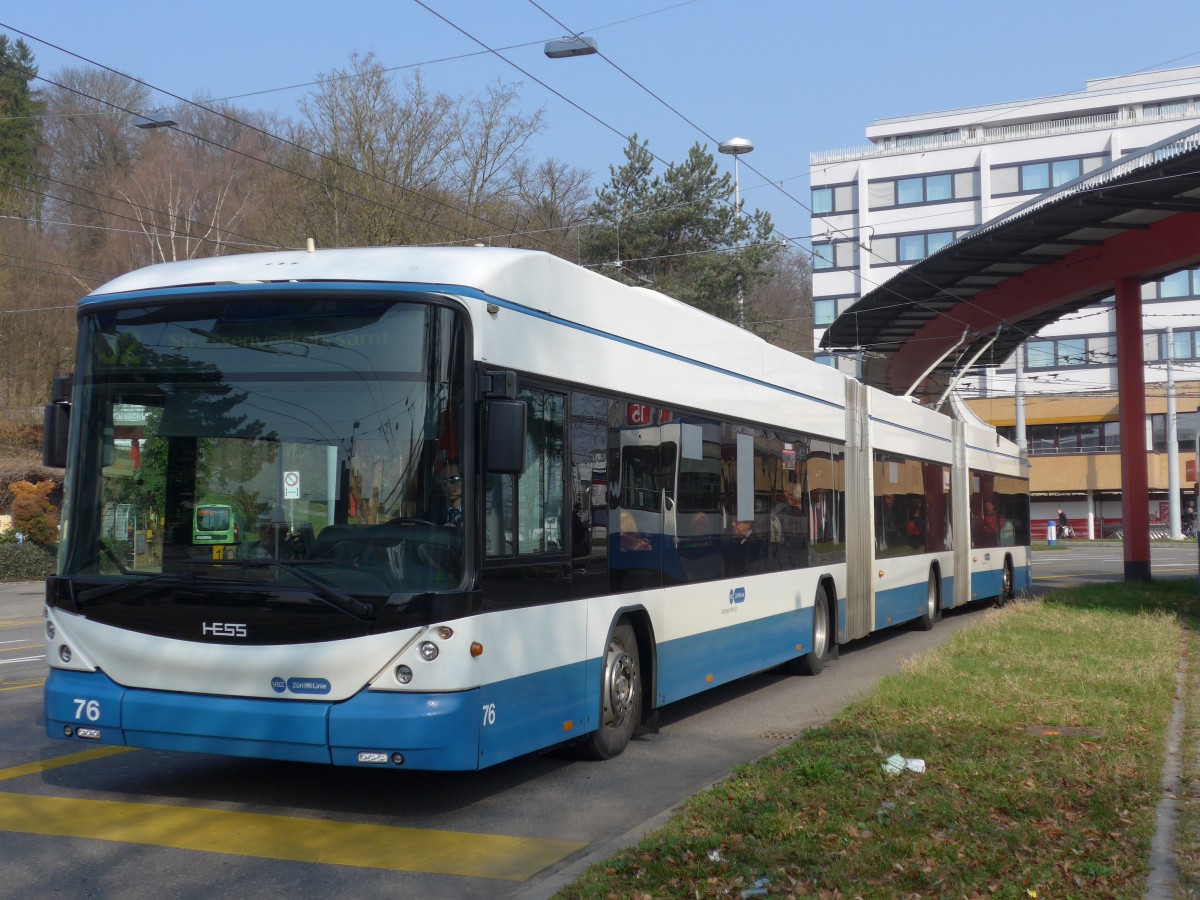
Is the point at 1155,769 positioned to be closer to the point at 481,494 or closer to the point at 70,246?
the point at 481,494

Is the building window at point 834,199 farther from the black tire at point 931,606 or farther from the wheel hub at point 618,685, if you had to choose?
the wheel hub at point 618,685

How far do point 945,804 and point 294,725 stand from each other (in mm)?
3361

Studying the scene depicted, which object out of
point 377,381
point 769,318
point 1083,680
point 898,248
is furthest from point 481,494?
point 898,248

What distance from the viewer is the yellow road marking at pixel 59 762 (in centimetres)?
831

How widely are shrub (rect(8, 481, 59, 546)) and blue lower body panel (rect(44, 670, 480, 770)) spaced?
1087 inches

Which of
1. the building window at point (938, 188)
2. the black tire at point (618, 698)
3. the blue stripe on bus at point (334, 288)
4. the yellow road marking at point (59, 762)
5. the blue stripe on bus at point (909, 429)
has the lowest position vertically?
the yellow road marking at point (59, 762)

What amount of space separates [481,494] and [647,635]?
264 centimetres

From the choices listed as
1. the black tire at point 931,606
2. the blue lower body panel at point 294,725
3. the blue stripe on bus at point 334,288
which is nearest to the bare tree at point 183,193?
the black tire at point 931,606

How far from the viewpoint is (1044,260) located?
2567cm

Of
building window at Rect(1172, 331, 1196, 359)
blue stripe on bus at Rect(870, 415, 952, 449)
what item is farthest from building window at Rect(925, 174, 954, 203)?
blue stripe on bus at Rect(870, 415, 952, 449)

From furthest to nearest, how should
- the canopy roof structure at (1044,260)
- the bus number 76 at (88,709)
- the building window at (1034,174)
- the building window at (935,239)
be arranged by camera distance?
the building window at (935,239) → the building window at (1034,174) → the canopy roof structure at (1044,260) → the bus number 76 at (88,709)

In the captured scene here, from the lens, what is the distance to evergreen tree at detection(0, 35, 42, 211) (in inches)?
1591

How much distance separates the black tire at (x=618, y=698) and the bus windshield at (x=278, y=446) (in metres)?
2.14

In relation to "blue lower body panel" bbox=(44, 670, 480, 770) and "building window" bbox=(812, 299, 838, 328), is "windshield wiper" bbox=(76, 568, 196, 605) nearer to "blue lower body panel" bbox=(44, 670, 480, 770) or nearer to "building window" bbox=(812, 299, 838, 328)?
"blue lower body panel" bbox=(44, 670, 480, 770)
